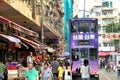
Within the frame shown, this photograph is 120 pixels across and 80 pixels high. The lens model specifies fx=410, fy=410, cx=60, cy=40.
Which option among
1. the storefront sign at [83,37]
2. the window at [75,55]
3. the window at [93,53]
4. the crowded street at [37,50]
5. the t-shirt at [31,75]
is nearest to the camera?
the t-shirt at [31,75]

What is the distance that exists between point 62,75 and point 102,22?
3551 inches

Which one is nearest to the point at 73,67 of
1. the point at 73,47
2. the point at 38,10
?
the point at 73,47

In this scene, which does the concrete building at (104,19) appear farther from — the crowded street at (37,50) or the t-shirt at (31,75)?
the t-shirt at (31,75)

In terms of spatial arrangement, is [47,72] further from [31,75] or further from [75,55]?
[75,55]

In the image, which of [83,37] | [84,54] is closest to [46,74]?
[83,37]

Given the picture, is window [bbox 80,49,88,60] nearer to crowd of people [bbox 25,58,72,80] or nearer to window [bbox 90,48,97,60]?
window [bbox 90,48,97,60]

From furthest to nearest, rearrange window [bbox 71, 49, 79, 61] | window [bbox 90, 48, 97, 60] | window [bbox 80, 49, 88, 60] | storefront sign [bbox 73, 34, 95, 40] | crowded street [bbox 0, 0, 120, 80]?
window [bbox 71, 49, 79, 61] < window [bbox 80, 49, 88, 60] < window [bbox 90, 48, 97, 60] < storefront sign [bbox 73, 34, 95, 40] < crowded street [bbox 0, 0, 120, 80]

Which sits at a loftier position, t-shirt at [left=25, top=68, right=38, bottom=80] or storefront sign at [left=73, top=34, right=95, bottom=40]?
storefront sign at [left=73, top=34, right=95, bottom=40]

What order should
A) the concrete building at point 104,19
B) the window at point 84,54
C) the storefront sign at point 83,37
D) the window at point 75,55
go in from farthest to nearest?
the concrete building at point 104,19, the window at point 75,55, the window at point 84,54, the storefront sign at point 83,37

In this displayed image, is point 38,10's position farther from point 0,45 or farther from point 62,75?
point 62,75

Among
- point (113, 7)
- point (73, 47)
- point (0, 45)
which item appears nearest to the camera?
point (0, 45)

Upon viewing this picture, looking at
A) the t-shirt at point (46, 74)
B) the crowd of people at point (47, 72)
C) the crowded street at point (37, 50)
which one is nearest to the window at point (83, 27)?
the crowded street at point (37, 50)

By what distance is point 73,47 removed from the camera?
29453 mm

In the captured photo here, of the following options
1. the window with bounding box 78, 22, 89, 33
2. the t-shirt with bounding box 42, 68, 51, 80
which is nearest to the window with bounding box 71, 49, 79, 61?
the window with bounding box 78, 22, 89, 33
